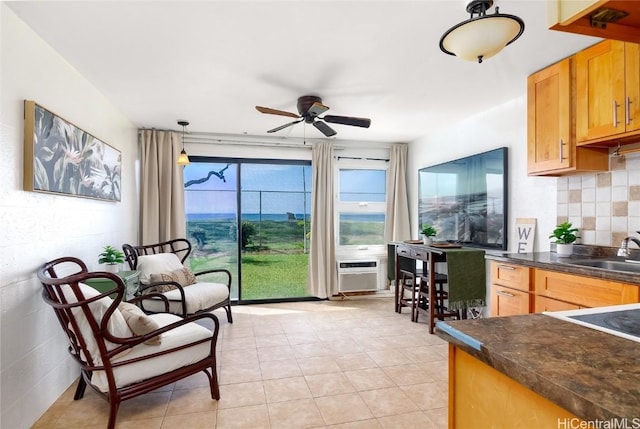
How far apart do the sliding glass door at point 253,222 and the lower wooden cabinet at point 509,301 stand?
112 inches

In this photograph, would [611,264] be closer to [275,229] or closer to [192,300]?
[192,300]

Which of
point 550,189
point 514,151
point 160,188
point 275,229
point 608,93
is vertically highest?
point 608,93

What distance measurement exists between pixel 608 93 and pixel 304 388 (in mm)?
2781

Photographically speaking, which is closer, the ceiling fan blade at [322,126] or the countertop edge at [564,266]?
the countertop edge at [564,266]

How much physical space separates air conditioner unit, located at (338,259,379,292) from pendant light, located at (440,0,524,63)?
11.8 ft

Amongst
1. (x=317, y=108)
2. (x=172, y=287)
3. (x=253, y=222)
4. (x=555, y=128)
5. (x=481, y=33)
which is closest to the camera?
(x=481, y=33)

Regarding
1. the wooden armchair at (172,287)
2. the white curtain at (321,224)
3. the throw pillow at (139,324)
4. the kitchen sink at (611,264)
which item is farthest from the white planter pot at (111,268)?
the kitchen sink at (611,264)

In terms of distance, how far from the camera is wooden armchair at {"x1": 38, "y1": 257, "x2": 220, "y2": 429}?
1.82m

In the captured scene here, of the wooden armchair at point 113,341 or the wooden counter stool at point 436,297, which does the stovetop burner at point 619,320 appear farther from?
the wooden counter stool at point 436,297

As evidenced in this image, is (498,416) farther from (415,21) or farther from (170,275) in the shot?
(170,275)

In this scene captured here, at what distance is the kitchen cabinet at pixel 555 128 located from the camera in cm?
243

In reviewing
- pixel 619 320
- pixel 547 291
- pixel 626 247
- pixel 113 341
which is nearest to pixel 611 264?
pixel 626 247

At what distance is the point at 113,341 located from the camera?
1870 mm

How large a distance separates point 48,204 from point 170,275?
4.84ft
